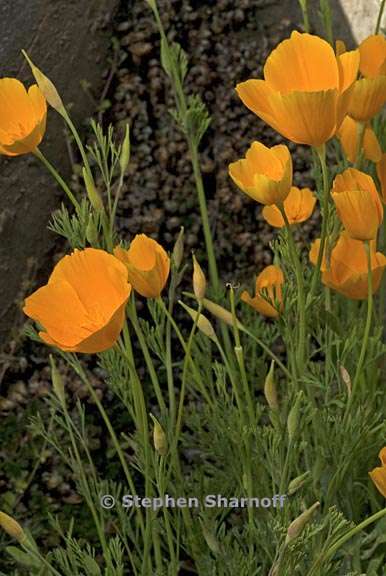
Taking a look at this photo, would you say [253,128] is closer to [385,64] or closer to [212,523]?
[385,64]

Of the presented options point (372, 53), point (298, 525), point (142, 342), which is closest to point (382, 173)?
point (372, 53)

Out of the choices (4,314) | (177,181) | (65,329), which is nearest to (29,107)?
(65,329)

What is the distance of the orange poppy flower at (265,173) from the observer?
118 cm

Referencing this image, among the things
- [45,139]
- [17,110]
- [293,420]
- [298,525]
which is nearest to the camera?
[298,525]

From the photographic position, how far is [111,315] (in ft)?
3.72

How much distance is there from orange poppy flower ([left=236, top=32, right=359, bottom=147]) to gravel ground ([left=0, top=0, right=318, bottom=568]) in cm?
88

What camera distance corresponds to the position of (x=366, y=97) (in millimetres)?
1307

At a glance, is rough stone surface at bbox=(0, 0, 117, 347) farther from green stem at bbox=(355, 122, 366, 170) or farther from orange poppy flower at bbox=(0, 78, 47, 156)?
green stem at bbox=(355, 122, 366, 170)

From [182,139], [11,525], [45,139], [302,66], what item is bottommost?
[182,139]

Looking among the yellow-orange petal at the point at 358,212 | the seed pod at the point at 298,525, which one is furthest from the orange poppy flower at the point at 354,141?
the seed pod at the point at 298,525

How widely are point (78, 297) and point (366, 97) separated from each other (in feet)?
1.34

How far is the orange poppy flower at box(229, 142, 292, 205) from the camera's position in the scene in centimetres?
118

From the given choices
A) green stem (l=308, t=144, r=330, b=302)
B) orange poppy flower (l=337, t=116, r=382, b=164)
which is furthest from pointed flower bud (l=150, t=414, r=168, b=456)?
orange poppy flower (l=337, t=116, r=382, b=164)

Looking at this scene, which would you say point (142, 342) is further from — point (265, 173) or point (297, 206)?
point (297, 206)
